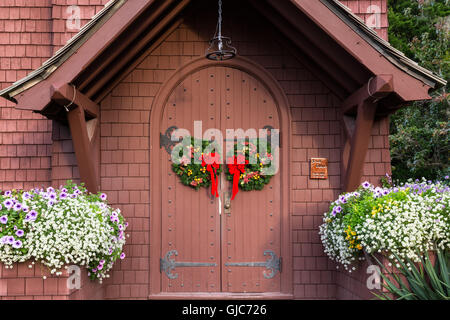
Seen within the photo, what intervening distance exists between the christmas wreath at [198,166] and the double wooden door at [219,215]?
0.11m

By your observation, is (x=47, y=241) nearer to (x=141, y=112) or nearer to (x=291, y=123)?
(x=141, y=112)

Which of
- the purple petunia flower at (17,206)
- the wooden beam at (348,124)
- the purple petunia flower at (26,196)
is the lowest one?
the purple petunia flower at (17,206)

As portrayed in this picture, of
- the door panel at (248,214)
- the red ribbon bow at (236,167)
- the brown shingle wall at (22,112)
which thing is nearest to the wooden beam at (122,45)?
the door panel at (248,214)

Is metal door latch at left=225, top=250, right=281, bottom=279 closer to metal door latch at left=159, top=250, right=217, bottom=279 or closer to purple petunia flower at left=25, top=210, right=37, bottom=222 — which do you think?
metal door latch at left=159, top=250, right=217, bottom=279

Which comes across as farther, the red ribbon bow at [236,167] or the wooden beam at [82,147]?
the red ribbon bow at [236,167]

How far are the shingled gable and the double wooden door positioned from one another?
0.82 metres

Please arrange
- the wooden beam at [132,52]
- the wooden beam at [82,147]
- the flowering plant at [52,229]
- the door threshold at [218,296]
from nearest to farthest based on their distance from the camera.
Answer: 1. the flowering plant at [52,229]
2. the wooden beam at [82,147]
3. the wooden beam at [132,52]
4. the door threshold at [218,296]

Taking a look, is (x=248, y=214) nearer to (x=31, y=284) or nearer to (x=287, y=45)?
Answer: (x=287, y=45)

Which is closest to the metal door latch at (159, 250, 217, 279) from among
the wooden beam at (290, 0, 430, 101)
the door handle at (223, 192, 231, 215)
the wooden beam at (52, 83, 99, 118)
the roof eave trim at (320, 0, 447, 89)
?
the door handle at (223, 192, 231, 215)

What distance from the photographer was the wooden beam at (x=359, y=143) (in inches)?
179

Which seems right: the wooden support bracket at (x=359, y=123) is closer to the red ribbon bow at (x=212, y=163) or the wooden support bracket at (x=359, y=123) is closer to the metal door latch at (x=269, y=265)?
the metal door latch at (x=269, y=265)

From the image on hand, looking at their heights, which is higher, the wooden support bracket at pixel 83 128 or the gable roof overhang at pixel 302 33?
the gable roof overhang at pixel 302 33

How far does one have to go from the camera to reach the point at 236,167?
5320mm

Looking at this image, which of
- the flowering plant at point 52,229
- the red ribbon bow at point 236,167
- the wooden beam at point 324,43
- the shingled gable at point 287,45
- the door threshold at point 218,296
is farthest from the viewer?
the red ribbon bow at point 236,167
